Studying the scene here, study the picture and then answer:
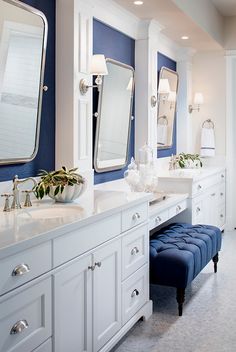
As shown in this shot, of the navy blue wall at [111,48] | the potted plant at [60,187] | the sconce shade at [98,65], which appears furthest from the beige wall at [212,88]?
the potted plant at [60,187]

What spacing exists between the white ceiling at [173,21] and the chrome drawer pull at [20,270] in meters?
2.71

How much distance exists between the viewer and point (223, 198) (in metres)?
6.27

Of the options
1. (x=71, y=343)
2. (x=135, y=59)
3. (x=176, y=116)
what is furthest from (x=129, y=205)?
(x=176, y=116)

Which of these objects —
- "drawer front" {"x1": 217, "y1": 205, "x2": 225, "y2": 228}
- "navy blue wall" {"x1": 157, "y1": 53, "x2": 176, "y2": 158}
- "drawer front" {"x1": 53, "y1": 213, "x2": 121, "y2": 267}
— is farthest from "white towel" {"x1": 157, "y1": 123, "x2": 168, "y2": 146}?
"drawer front" {"x1": 53, "y1": 213, "x2": 121, "y2": 267}

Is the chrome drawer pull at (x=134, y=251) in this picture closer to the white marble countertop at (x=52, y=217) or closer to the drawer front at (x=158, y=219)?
the white marble countertop at (x=52, y=217)

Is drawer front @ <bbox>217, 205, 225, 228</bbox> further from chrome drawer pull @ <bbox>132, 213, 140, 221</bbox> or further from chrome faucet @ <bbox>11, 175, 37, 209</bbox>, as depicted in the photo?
chrome faucet @ <bbox>11, 175, 37, 209</bbox>

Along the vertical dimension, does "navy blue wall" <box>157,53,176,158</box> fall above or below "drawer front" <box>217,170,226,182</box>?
→ above

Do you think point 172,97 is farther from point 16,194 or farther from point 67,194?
point 16,194

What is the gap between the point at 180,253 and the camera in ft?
11.2

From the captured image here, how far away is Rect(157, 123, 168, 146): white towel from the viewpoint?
17.7 ft

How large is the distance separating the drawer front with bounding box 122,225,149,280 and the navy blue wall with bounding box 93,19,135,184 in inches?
33.4

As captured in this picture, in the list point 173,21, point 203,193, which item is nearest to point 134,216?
point 203,193

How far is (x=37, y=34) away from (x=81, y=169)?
38.6 inches

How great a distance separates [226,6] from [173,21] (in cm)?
147
